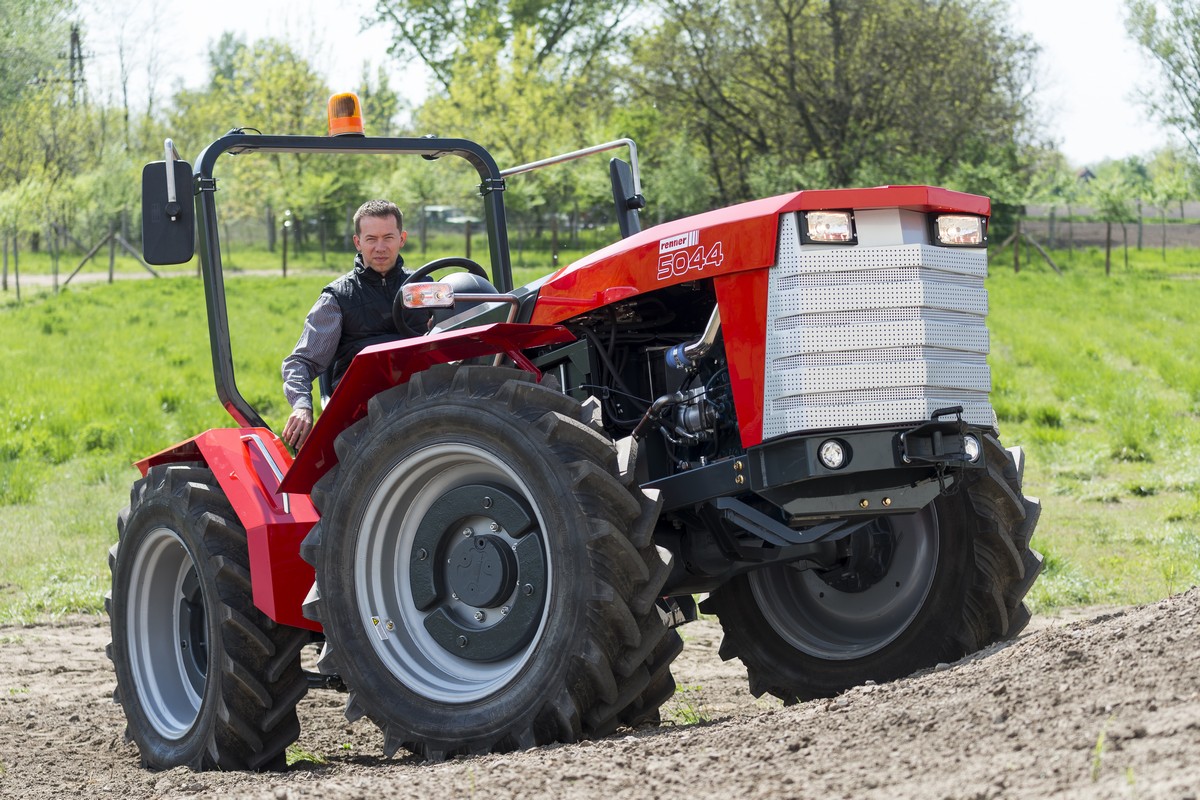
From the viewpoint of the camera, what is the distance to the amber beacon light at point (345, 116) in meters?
5.43

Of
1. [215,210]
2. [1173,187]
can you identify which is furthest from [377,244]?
[1173,187]

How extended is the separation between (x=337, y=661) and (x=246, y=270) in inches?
1350

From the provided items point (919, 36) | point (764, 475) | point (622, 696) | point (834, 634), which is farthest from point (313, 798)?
point (919, 36)

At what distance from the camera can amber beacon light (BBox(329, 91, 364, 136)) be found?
5.43 m

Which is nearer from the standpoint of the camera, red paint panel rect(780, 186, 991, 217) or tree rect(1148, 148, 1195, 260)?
→ red paint panel rect(780, 186, 991, 217)

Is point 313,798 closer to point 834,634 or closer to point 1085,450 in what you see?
point 834,634

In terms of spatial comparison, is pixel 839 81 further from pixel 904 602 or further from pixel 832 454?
pixel 832 454

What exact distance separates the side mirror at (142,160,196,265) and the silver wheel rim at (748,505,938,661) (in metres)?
2.39

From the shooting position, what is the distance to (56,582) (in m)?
8.68

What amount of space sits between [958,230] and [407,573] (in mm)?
1983

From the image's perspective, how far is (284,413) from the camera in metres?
14.2

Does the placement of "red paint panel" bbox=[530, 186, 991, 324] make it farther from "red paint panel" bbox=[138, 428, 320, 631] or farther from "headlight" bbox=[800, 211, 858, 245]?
"red paint panel" bbox=[138, 428, 320, 631]

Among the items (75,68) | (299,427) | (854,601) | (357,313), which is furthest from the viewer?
(75,68)

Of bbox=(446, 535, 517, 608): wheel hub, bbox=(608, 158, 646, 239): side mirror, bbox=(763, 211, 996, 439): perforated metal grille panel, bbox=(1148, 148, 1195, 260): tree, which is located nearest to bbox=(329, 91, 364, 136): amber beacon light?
bbox=(608, 158, 646, 239): side mirror
